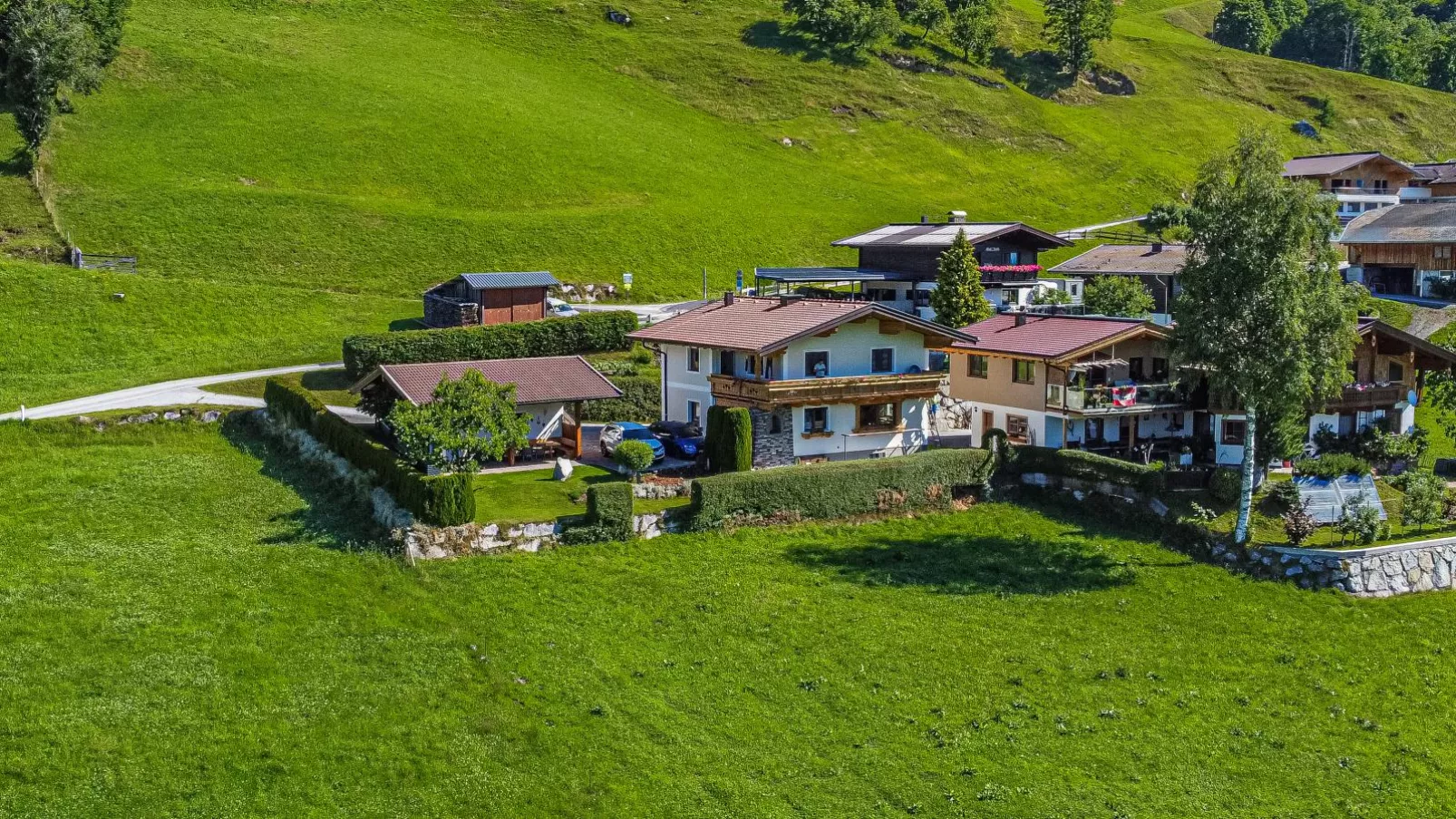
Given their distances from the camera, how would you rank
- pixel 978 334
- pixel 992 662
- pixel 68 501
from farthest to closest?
pixel 978 334
pixel 68 501
pixel 992 662

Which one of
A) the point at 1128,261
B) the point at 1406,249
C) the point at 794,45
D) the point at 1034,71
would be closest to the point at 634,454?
the point at 1128,261

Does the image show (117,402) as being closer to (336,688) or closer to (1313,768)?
(336,688)

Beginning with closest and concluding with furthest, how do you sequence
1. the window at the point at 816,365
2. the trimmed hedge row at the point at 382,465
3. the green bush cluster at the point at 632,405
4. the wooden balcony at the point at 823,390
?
1. the trimmed hedge row at the point at 382,465
2. the wooden balcony at the point at 823,390
3. the window at the point at 816,365
4. the green bush cluster at the point at 632,405

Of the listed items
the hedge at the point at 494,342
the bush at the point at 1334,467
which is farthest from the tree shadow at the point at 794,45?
the bush at the point at 1334,467

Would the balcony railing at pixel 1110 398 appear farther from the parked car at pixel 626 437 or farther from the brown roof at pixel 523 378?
the brown roof at pixel 523 378

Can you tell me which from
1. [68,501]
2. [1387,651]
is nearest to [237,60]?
[68,501]

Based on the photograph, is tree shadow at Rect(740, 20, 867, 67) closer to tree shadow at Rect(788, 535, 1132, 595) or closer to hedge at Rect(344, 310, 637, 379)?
hedge at Rect(344, 310, 637, 379)

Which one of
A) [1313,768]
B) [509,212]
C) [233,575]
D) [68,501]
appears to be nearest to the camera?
[1313,768]
